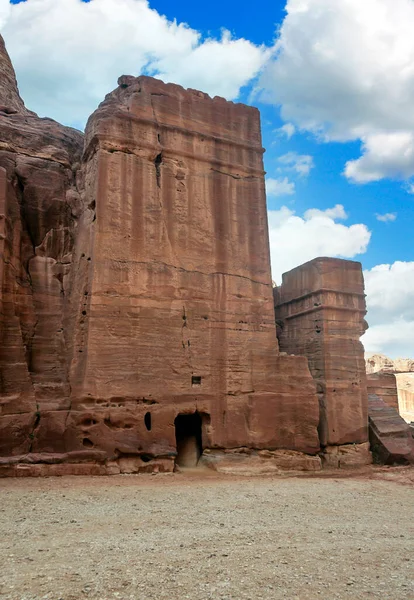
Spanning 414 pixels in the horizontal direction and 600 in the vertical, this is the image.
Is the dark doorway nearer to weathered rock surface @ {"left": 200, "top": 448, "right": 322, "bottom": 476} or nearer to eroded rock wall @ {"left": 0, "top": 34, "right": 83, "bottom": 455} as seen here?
weathered rock surface @ {"left": 200, "top": 448, "right": 322, "bottom": 476}

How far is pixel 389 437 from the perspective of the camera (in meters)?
12.6

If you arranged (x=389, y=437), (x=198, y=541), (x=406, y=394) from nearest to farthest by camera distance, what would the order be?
(x=198, y=541) < (x=389, y=437) < (x=406, y=394)

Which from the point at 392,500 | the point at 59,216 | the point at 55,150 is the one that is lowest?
the point at 392,500

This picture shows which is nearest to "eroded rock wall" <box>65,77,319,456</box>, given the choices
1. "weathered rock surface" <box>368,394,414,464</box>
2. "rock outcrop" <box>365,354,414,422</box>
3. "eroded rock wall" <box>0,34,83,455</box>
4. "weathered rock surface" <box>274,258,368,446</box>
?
"eroded rock wall" <box>0,34,83,455</box>

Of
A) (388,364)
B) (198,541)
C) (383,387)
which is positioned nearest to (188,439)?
(198,541)

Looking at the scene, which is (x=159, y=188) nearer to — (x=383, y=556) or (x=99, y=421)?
(x=99, y=421)

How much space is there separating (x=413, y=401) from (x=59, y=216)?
22654mm

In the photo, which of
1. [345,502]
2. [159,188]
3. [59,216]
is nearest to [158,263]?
[159,188]

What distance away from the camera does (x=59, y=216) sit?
11055mm

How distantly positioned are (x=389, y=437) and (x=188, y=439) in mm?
5248

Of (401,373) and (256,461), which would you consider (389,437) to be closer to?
(256,461)

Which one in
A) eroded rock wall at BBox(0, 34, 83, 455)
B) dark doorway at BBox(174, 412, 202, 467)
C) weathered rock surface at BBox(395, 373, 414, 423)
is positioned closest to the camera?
eroded rock wall at BBox(0, 34, 83, 455)

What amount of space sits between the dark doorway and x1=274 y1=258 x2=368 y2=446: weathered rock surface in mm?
3213

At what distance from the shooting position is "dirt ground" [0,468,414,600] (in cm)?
403
